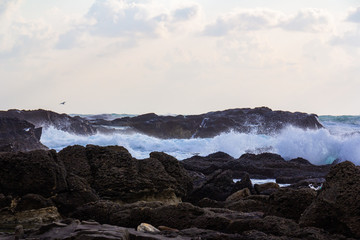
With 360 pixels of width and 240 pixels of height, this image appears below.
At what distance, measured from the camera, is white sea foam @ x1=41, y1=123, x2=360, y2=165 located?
70.5ft

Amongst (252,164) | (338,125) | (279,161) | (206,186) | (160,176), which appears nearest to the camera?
(160,176)

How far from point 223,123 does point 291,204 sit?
23.2 meters

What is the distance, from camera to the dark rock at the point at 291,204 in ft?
18.1

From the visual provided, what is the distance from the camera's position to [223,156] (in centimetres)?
1783

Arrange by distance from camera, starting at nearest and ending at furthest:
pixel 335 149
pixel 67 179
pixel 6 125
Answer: pixel 67 179
pixel 6 125
pixel 335 149

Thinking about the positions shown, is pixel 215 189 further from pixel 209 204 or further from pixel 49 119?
pixel 49 119

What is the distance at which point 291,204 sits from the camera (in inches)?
218

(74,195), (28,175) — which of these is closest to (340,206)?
(74,195)

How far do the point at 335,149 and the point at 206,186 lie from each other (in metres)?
13.5

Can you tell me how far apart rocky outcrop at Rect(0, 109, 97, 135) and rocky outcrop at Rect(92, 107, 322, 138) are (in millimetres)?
3909

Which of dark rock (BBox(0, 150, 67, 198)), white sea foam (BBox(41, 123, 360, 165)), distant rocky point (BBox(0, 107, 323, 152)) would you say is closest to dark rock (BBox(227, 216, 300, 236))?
dark rock (BBox(0, 150, 67, 198))

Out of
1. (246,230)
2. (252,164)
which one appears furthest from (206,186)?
(252,164)

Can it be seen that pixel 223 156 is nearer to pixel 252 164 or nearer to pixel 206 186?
pixel 252 164

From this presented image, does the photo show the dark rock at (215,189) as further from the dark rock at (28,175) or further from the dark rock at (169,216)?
the dark rock at (169,216)
